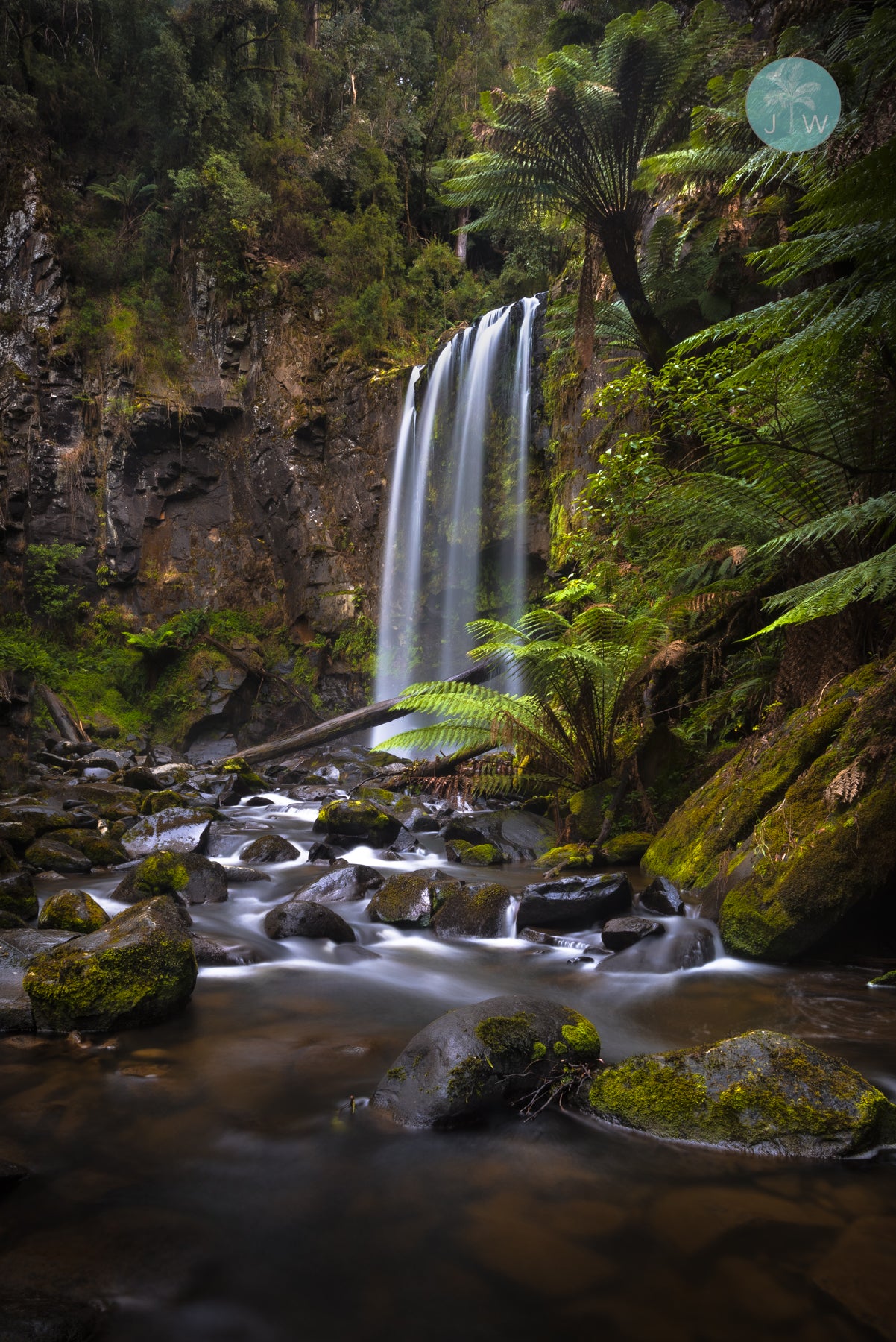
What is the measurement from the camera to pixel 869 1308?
4.18ft

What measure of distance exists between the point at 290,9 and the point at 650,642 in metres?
21.0

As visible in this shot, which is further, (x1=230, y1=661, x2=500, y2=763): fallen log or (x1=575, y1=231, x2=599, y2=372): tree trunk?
(x1=230, y1=661, x2=500, y2=763): fallen log

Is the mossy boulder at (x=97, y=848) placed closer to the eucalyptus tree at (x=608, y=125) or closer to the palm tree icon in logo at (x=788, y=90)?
the eucalyptus tree at (x=608, y=125)

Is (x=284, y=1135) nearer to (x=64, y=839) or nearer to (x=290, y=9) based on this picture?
(x=64, y=839)

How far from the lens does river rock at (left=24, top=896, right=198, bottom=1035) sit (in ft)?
7.97

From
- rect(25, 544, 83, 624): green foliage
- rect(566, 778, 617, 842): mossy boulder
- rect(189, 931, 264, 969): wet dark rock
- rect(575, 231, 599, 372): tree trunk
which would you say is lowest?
rect(189, 931, 264, 969): wet dark rock

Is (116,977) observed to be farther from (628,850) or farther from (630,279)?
(630,279)

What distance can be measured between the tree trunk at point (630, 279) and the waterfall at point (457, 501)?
23.2 ft

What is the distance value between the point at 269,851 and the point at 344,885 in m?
1.41

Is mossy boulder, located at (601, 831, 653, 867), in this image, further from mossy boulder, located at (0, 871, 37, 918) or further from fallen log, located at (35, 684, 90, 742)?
fallen log, located at (35, 684, 90, 742)

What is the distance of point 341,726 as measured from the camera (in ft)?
30.8

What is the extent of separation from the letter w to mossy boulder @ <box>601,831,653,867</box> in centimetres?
421

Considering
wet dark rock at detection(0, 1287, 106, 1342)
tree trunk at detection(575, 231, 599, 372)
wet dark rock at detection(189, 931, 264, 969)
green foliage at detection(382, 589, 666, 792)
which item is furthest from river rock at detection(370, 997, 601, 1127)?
tree trunk at detection(575, 231, 599, 372)

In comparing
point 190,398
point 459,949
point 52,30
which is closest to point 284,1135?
point 459,949
